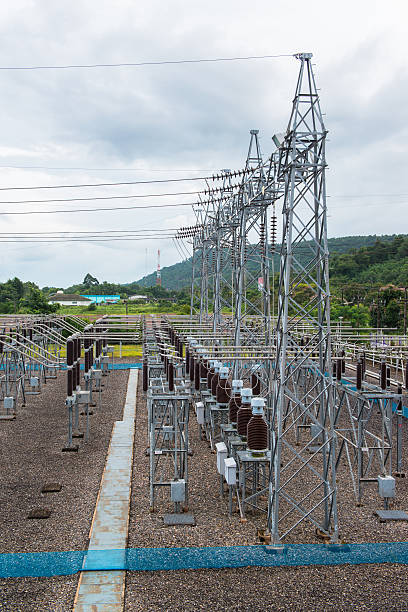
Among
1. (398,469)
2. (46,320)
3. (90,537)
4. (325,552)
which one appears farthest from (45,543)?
(46,320)

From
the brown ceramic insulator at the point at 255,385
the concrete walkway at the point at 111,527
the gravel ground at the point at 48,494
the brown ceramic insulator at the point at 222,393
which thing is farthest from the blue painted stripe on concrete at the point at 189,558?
the brown ceramic insulator at the point at 222,393

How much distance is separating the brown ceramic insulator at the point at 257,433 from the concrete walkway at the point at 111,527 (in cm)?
256

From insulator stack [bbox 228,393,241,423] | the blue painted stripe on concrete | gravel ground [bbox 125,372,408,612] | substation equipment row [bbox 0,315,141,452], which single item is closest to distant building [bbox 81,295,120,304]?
substation equipment row [bbox 0,315,141,452]

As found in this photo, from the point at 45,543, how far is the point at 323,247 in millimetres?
6555

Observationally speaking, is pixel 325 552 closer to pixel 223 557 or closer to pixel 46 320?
pixel 223 557

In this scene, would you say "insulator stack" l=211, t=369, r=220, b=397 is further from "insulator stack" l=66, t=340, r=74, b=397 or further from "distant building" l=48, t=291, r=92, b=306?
"distant building" l=48, t=291, r=92, b=306

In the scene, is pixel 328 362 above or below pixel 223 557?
above

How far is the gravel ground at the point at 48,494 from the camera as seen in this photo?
7.57m

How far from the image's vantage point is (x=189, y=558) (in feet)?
27.7

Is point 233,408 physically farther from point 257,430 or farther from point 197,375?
point 197,375

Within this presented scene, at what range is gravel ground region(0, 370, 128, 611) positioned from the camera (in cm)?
757

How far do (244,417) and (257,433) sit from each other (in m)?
0.70

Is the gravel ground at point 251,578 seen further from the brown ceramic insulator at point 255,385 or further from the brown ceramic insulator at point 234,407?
the brown ceramic insulator at point 255,385

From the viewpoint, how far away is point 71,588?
760 centimetres
